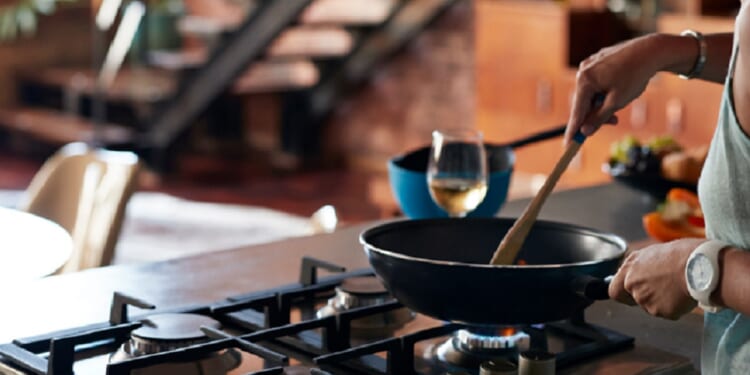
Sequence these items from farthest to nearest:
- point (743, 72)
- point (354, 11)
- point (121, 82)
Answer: point (121, 82) → point (354, 11) → point (743, 72)

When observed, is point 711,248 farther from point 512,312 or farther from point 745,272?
point 512,312

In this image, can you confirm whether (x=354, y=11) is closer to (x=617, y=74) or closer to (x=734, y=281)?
(x=617, y=74)

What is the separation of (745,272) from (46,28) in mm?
8663

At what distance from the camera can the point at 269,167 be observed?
324 inches

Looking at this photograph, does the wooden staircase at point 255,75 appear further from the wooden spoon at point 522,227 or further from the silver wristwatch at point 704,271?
the silver wristwatch at point 704,271

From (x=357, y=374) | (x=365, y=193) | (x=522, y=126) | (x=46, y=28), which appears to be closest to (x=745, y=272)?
(x=357, y=374)

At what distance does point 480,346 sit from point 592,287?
7.4 inches

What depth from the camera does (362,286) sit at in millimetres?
1625

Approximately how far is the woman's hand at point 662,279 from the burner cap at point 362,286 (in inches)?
16.6

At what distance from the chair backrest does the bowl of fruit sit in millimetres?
1105

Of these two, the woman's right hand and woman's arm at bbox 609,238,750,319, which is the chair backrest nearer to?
the woman's right hand

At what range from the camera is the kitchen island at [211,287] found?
159 cm

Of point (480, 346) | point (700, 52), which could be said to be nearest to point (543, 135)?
point (700, 52)

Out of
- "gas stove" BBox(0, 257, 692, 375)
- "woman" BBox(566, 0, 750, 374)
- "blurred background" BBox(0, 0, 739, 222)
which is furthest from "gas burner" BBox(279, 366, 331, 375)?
"blurred background" BBox(0, 0, 739, 222)
